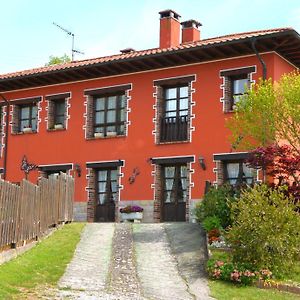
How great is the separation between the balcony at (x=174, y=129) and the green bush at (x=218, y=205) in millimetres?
4463

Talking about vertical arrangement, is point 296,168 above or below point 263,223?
above

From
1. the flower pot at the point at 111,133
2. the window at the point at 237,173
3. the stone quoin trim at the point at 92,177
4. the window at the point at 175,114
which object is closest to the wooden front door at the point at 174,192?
the window at the point at 175,114

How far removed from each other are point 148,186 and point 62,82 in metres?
5.92

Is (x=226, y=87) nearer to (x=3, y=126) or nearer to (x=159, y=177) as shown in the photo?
(x=159, y=177)

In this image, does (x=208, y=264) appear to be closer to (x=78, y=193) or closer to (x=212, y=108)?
(x=212, y=108)

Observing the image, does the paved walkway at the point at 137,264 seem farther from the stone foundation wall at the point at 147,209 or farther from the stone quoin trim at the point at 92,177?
the stone quoin trim at the point at 92,177

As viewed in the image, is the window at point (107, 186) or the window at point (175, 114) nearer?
the window at point (175, 114)

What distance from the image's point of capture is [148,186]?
23.1 meters

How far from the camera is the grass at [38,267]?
1181 cm

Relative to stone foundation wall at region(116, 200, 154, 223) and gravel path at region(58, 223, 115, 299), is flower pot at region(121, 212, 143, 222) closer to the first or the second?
stone foundation wall at region(116, 200, 154, 223)

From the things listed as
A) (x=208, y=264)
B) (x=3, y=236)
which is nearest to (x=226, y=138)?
(x=208, y=264)

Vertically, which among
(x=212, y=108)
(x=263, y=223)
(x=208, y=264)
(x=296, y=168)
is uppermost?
(x=212, y=108)

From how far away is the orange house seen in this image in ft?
71.0

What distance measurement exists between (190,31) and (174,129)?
4.91m
